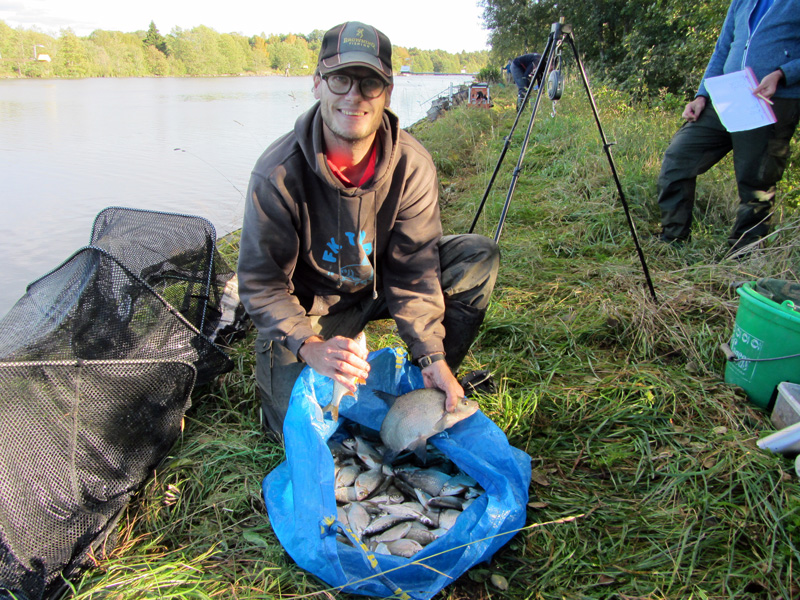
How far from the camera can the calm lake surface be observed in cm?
562

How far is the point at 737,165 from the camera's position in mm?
3451

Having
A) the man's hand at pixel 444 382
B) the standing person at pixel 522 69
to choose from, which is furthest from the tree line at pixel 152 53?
the man's hand at pixel 444 382

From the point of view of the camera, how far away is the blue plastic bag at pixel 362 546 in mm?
1638

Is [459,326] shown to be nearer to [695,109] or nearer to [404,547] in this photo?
[404,547]

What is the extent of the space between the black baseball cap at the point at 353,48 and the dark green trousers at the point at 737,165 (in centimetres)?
262

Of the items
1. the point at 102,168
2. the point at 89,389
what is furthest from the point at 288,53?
the point at 89,389

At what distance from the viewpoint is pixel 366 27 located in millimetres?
2027

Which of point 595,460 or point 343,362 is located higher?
point 343,362

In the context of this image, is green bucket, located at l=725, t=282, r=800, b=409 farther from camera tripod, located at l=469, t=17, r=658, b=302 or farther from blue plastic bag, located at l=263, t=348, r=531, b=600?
blue plastic bag, located at l=263, t=348, r=531, b=600

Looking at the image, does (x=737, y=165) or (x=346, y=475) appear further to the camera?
(x=737, y=165)

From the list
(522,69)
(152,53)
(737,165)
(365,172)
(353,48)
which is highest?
(152,53)

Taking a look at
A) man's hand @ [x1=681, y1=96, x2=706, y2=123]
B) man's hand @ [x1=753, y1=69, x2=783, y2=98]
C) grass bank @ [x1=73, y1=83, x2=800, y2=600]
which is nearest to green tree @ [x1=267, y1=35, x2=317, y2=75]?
man's hand @ [x1=681, y1=96, x2=706, y2=123]

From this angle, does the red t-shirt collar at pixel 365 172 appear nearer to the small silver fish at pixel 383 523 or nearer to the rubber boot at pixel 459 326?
the rubber boot at pixel 459 326

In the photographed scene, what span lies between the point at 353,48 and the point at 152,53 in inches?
1636
